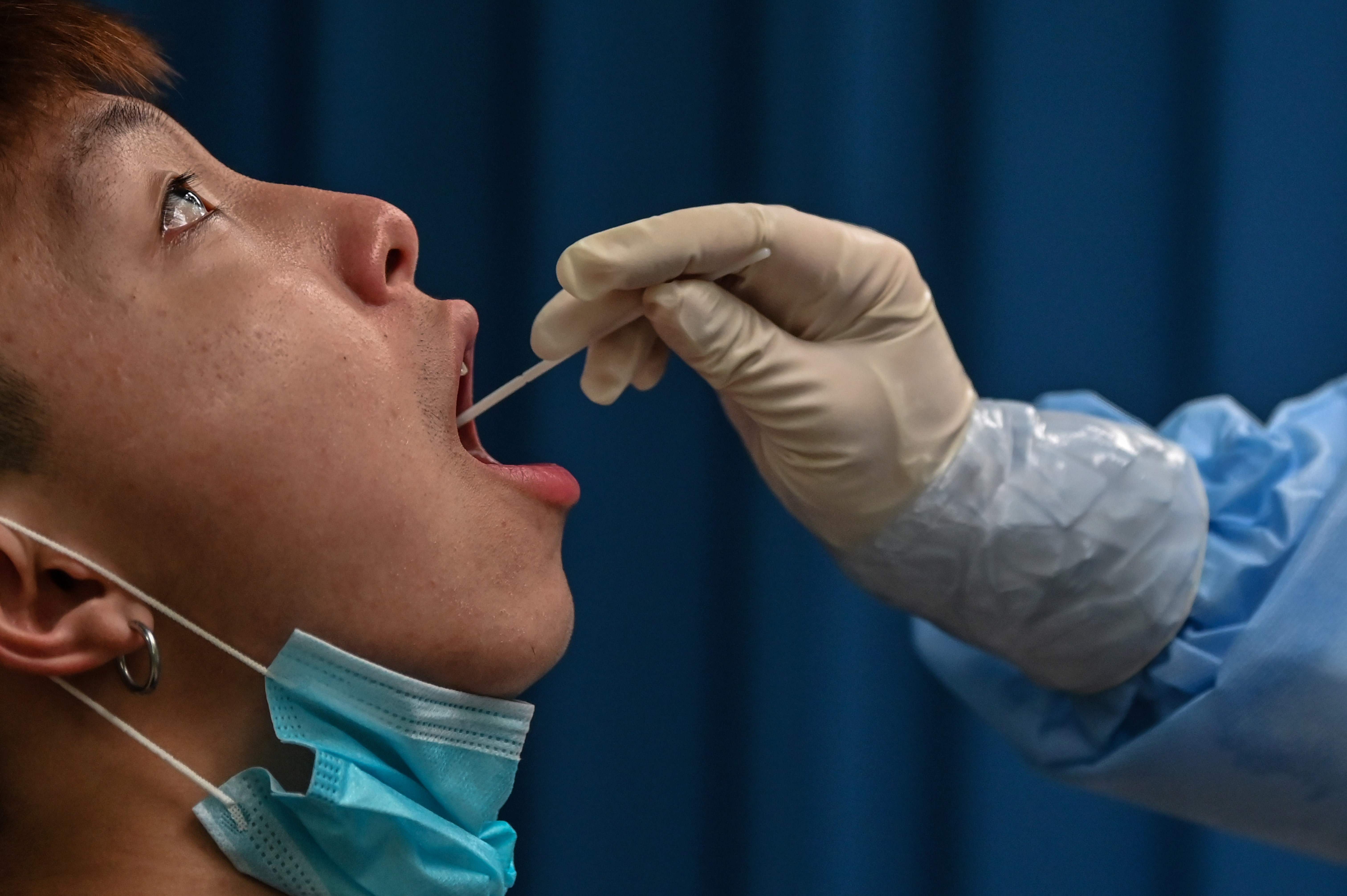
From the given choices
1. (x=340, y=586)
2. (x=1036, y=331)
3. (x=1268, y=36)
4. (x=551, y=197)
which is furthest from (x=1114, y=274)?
(x=340, y=586)

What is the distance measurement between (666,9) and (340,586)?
1.07 metres

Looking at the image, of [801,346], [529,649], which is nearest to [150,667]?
[529,649]

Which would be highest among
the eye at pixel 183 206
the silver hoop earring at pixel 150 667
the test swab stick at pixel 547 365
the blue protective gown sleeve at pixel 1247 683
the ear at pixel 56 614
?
the eye at pixel 183 206

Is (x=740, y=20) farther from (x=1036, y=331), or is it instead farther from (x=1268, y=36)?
(x=1268, y=36)

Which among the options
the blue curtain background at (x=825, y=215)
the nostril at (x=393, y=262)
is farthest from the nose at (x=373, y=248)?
the blue curtain background at (x=825, y=215)

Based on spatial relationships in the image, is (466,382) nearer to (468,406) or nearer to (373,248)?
(468,406)

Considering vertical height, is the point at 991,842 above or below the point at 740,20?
below

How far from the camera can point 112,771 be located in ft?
2.74

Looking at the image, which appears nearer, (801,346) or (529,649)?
(529,649)

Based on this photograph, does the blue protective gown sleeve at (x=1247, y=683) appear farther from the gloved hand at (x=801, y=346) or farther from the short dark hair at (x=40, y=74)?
the short dark hair at (x=40, y=74)

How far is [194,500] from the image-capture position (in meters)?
0.80

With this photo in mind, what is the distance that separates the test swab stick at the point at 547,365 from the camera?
3.09ft

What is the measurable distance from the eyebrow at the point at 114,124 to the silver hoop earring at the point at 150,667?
13.3 inches

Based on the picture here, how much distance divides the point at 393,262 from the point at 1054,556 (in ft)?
2.19
